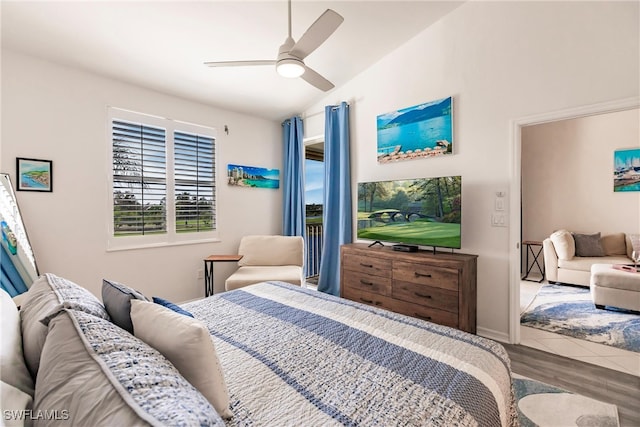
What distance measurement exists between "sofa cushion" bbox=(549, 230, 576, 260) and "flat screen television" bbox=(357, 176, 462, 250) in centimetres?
285

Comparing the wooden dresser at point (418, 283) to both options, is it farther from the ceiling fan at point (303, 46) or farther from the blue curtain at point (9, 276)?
the blue curtain at point (9, 276)

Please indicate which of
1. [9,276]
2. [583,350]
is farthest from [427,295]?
[9,276]

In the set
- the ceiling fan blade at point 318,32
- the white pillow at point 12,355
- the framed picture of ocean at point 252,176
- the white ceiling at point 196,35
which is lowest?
the white pillow at point 12,355

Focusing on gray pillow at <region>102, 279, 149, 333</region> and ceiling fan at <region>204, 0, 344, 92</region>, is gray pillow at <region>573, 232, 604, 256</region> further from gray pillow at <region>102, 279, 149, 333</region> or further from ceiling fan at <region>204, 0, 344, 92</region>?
gray pillow at <region>102, 279, 149, 333</region>

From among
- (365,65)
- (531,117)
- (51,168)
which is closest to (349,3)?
(365,65)

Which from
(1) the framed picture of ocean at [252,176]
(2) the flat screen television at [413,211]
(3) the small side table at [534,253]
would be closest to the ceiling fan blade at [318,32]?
(2) the flat screen television at [413,211]

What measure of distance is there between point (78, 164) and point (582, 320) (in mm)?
5482

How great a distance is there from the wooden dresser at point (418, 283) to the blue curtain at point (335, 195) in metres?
0.66

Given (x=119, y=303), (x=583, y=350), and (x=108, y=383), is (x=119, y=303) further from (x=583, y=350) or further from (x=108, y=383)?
(x=583, y=350)

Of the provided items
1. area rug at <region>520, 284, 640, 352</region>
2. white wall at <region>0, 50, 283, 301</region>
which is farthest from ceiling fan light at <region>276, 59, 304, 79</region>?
area rug at <region>520, 284, 640, 352</region>

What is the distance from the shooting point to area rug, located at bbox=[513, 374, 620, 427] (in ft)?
5.54

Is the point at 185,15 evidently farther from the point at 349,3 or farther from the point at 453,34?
the point at 453,34

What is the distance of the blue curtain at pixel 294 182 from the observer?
15.0 ft

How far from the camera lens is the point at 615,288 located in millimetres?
3307
